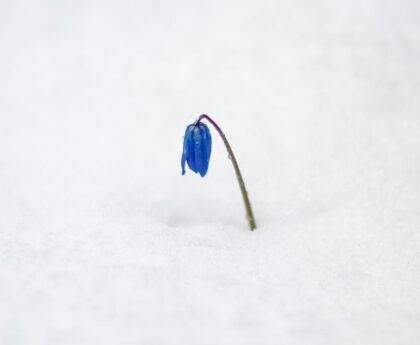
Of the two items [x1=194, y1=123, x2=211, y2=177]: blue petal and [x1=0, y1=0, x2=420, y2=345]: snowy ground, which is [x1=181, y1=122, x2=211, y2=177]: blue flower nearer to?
[x1=194, y1=123, x2=211, y2=177]: blue petal

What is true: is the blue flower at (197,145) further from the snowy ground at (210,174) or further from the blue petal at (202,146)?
the snowy ground at (210,174)

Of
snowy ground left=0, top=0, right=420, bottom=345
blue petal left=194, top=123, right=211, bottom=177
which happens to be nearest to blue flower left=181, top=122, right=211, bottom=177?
blue petal left=194, top=123, right=211, bottom=177

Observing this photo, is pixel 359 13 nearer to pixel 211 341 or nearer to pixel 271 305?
pixel 271 305

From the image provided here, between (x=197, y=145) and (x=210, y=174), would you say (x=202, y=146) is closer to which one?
(x=197, y=145)

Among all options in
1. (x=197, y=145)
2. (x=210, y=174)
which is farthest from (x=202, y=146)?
(x=210, y=174)

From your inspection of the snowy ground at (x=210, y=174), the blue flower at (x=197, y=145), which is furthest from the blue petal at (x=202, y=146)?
the snowy ground at (x=210, y=174)

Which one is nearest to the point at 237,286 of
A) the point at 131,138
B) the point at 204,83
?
the point at 131,138

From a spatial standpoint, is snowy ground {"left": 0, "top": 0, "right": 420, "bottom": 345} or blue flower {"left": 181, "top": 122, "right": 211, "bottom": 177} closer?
snowy ground {"left": 0, "top": 0, "right": 420, "bottom": 345}
